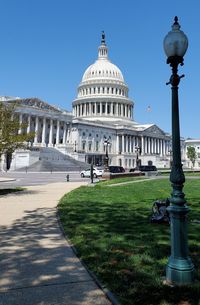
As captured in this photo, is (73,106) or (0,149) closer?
(0,149)

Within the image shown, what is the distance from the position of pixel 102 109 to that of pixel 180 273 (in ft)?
493

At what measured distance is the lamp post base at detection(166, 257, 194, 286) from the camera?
20.9 ft

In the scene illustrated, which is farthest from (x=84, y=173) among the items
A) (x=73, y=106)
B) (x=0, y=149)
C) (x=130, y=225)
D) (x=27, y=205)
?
(x=73, y=106)

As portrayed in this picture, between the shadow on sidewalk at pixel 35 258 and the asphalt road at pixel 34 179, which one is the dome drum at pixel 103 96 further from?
the shadow on sidewalk at pixel 35 258

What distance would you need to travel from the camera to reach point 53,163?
89250 mm

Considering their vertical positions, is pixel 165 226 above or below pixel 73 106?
below

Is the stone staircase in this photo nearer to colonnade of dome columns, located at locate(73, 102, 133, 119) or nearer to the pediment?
colonnade of dome columns, located at locate(73, 102, 133, 119)

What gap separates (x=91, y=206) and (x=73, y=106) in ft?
485

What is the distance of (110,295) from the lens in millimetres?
5816

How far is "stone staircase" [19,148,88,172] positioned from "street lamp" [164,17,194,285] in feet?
236

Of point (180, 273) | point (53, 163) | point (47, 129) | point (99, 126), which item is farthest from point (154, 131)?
point (180, 273)

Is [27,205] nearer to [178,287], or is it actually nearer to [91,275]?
[91,275]

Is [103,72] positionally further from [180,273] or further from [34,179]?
[180,273]

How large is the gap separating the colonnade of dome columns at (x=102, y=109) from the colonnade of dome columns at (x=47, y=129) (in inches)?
1347
